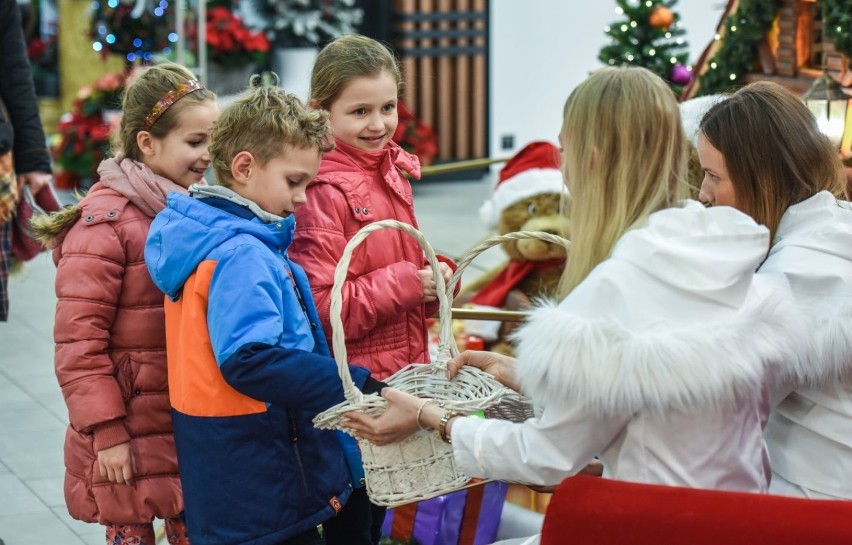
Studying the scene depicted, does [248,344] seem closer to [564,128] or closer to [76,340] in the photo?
[76,340]

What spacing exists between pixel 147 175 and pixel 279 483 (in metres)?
0.73

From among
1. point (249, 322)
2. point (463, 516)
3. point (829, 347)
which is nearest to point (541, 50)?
point (463, 516)

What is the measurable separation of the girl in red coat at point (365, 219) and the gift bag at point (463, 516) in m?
0.51

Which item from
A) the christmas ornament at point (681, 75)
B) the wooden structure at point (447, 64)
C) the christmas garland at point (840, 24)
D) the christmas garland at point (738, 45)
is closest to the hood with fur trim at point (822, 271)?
the christmas garland at point (840, 24)

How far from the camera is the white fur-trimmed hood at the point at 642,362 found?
5.67 ft

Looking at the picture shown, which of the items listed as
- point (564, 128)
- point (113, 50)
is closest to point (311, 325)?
point (564, 128)

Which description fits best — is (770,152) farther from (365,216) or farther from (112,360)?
(112,360)

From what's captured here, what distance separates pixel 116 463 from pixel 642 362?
1.20m

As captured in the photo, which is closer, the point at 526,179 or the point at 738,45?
the point at 738,45

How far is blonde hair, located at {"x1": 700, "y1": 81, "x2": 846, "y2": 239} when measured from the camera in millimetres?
2221

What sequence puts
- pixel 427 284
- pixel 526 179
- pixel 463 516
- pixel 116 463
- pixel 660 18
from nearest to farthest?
1. pixel 116 463
2. pixel 427 284
3. pixel 463 516
4. pixel 526 179
5. pixel 660 18

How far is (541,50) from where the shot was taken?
413 inches

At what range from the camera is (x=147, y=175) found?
245cm

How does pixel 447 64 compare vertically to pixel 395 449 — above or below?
below
